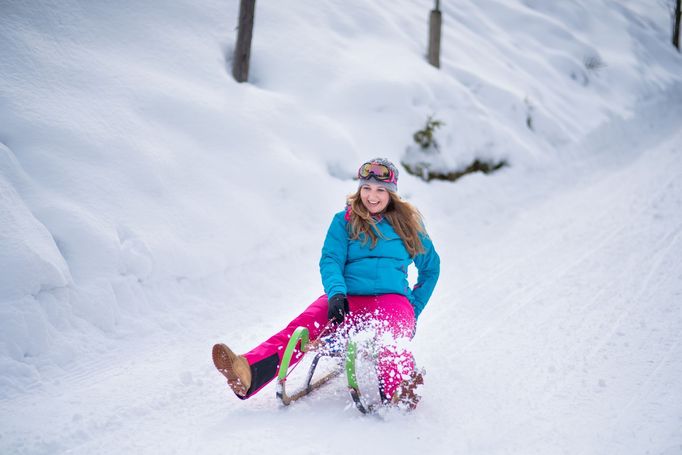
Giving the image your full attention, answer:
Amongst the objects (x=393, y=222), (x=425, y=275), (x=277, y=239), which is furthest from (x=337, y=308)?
(x=277, y=239)

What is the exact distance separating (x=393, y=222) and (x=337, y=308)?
2.31ft

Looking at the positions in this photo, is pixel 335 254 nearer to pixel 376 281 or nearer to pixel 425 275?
pixel 376 281

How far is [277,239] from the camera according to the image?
189 inches

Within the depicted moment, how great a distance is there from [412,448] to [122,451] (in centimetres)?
137

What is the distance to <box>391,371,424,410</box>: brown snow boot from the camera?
8.26 ft

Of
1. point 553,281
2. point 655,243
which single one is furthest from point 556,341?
point 655,243

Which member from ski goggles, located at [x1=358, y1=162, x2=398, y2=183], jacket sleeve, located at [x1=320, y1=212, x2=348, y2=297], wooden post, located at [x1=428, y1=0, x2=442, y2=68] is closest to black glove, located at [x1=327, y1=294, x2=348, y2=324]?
jacket sleeve, located at [x1=320, y1=212, x2=348, y2=297]

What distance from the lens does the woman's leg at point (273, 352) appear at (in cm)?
241

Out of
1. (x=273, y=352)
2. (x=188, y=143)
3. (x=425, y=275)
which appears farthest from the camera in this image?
(x=188, y=143)

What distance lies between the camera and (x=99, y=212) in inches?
146

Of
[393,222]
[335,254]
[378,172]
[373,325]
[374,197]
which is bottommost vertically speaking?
[373,325]

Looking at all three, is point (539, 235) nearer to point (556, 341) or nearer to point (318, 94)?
point (556, 341)

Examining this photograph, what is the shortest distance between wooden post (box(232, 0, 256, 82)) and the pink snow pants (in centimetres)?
429

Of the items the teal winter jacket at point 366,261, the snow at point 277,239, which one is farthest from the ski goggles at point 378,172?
the snow at point 277,239
